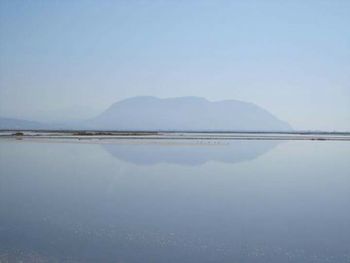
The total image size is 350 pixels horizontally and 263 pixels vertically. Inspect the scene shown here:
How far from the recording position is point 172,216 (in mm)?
11922

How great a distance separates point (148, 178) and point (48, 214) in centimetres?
807

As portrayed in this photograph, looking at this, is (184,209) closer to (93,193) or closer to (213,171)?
(93,193)

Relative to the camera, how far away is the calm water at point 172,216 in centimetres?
872

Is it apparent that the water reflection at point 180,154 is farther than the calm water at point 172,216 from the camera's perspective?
Yes

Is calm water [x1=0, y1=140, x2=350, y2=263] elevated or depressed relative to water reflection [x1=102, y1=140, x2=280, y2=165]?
depressed

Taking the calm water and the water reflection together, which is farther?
the water reflection

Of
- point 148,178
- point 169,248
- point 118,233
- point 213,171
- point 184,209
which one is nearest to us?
point 169,248

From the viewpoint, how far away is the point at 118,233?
10.0 metres

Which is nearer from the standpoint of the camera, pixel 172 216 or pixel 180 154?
pixel 172 216

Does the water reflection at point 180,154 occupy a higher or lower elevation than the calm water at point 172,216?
higher

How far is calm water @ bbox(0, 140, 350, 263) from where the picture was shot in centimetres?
872

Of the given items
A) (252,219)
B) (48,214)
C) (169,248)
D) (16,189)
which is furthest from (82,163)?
(169,248)

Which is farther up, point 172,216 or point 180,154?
point 180,154

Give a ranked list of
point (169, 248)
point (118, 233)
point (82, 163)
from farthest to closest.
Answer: point (82, 163), point (118, 233), point (169, 248)
